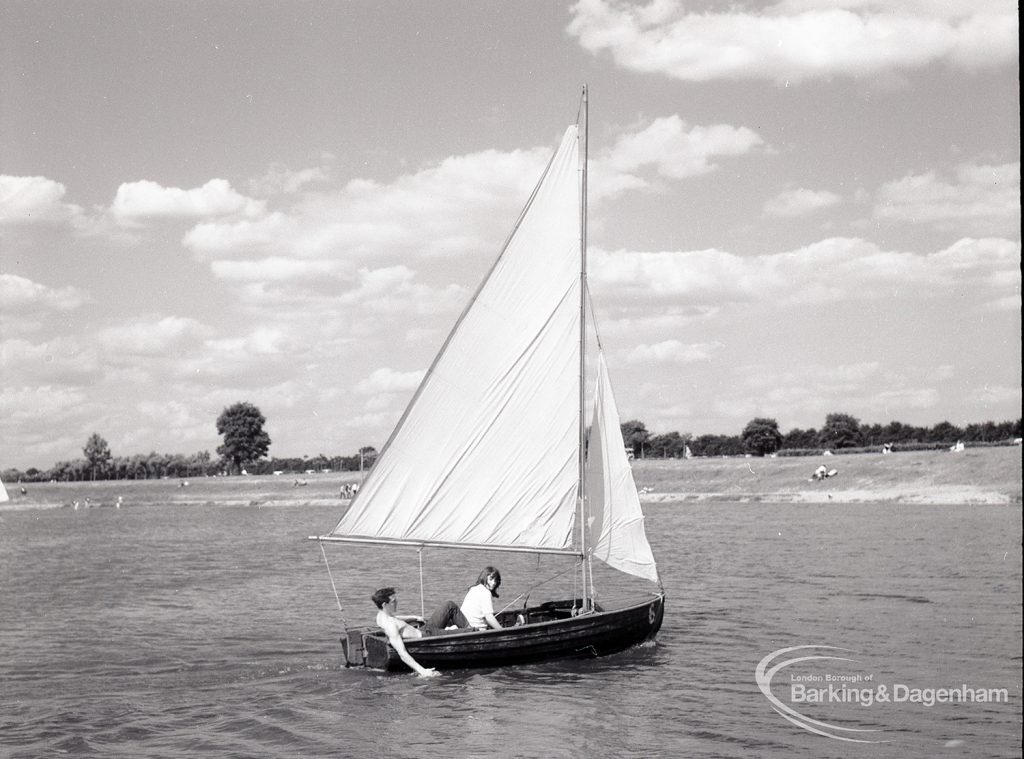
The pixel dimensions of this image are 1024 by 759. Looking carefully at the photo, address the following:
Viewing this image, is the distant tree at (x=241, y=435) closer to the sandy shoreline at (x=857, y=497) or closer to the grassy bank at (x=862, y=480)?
the grassy bank at (x=862, y=480)

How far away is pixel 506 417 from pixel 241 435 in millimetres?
162118

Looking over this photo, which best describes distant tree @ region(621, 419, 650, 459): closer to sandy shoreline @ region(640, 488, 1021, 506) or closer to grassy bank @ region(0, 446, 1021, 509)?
grassy bank @ region(0, 446, 1021, 509)

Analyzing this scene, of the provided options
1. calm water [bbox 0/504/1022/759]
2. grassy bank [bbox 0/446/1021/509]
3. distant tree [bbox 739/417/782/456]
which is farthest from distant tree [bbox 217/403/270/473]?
calm water [bbox 0/504/1022/759]

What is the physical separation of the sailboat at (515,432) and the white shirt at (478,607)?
91cm

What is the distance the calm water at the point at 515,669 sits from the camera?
1752cm

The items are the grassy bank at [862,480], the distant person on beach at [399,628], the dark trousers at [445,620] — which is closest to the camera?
the distant person on beach at [399,628]

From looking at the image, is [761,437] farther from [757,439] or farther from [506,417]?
[506,417]

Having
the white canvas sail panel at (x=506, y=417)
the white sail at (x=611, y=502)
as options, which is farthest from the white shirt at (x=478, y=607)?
the white sail at (x=611, y=502)

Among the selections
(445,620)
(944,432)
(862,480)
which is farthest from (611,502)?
(944,432)

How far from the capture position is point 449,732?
17828 millimetres

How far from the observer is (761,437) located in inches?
5162

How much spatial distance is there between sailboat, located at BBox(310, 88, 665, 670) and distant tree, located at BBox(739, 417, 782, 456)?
367ft

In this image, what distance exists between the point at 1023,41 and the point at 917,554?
34.5m

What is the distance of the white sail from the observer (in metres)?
23.4
